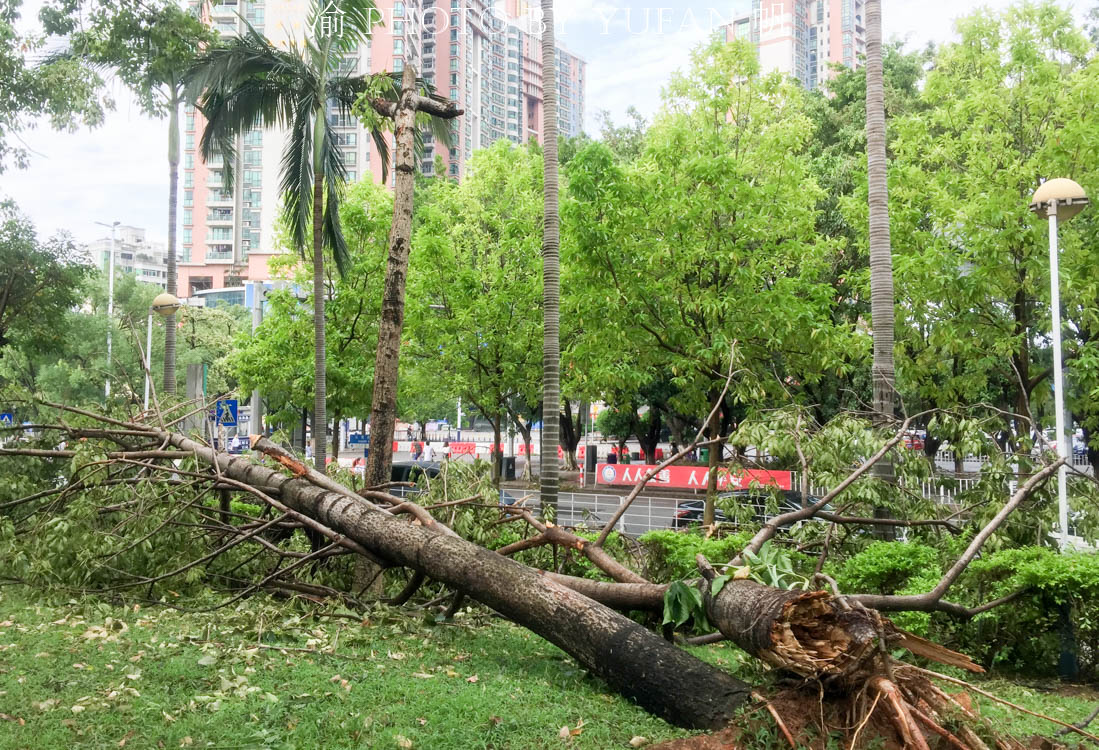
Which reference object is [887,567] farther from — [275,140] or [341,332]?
Answer: [275,140]

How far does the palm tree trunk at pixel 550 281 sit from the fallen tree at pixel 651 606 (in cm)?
401

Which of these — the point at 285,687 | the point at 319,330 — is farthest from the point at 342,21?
the point at 285,687

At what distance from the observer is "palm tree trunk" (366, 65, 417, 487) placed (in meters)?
8.32

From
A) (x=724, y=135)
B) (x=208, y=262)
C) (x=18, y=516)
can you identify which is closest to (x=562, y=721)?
(x=18, y=516)

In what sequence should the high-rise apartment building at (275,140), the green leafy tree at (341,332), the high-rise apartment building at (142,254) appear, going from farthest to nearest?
the high-rise apartment building at (142,254) → the high-rise apartment building at (275,140) → the green leafy tree at (341,332)

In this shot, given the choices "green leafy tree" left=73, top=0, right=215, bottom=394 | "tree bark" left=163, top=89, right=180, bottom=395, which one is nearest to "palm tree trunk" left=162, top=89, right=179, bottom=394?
"tree bark" left=163, top=89, right=180, bottom=395

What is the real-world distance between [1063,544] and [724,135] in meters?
9.02

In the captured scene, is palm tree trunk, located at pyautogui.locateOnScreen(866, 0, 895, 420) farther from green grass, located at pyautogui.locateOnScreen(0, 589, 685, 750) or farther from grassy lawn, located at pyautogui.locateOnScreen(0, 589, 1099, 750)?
green grass, located at pyautogui.locateOnScreen(0, 589, 685, 750)

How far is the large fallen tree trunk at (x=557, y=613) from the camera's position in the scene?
452 cm

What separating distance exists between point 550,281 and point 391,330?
381cm

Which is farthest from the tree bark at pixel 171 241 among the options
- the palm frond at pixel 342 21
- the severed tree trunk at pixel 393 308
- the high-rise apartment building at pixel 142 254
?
the high-rise apartment building at pixel 142 254

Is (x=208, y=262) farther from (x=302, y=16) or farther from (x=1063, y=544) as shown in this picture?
(x=1063, y=544)

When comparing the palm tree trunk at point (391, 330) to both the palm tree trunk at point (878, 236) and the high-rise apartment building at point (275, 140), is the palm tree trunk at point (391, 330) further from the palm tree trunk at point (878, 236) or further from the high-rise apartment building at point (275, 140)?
the high-rise apartment building at point (275, 140)

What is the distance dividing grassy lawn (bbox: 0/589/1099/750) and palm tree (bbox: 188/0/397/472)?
9.46 meters
